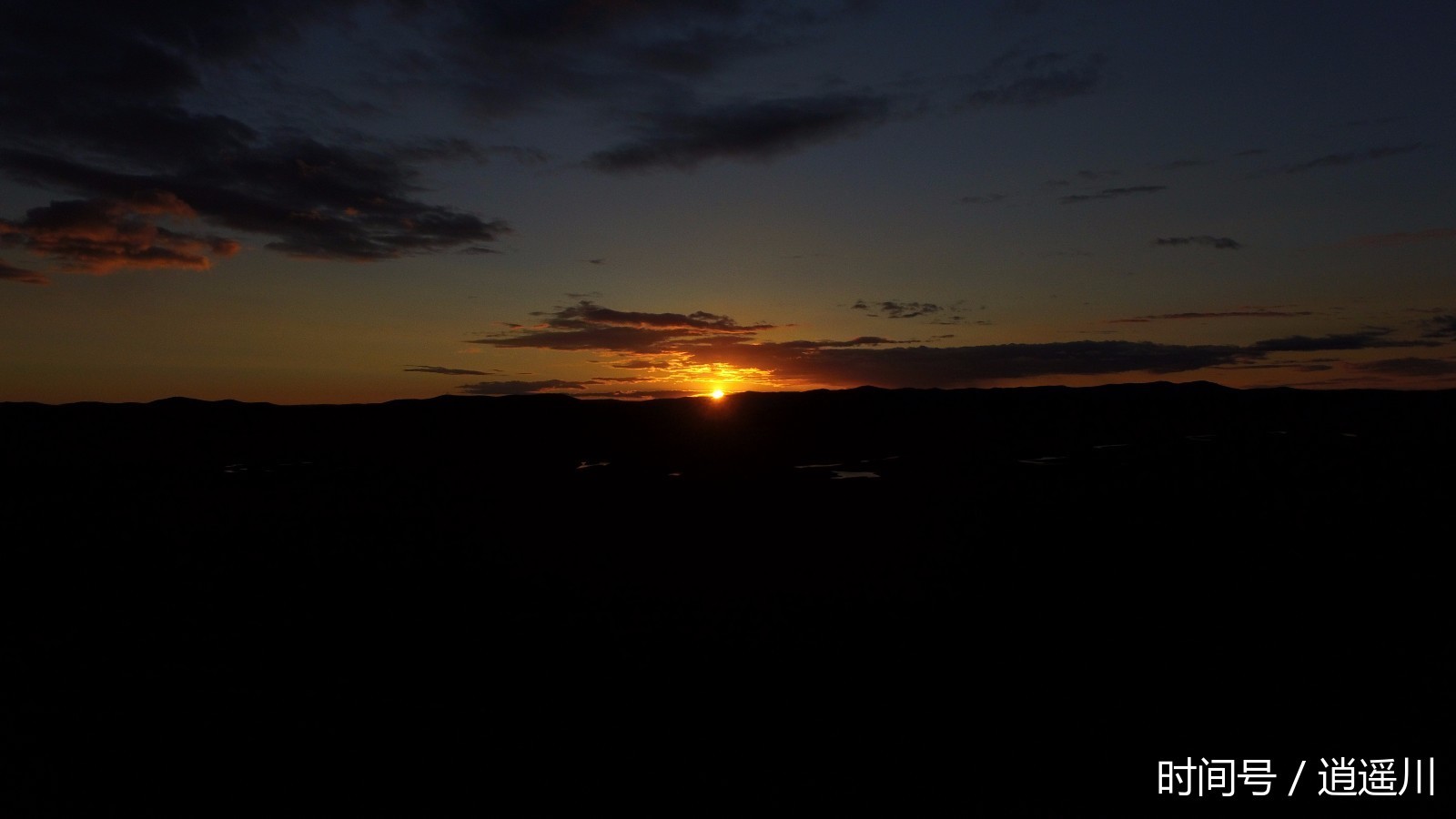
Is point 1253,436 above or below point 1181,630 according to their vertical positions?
above

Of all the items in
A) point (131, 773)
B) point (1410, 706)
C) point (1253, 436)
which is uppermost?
point (1253, 436)

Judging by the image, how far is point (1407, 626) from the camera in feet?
31.9

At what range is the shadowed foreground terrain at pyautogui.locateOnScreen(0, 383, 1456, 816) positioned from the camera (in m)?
6.75

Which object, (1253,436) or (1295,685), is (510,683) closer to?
(1295,685)

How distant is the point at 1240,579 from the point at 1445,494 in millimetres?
11947

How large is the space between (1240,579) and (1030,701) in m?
6.03

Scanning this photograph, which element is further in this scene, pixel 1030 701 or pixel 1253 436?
pixel 1253 436

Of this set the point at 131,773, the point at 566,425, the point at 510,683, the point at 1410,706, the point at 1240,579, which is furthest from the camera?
the point at 566,425

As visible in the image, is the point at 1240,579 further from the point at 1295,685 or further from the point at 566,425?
the point at 566,425

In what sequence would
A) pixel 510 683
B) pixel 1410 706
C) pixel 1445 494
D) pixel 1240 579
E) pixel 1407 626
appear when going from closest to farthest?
pixel 1410 706, pixel 510 683, pixel 1407 626, pixel 1240 579, pixel 1445 494

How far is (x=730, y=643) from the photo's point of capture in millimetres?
9859

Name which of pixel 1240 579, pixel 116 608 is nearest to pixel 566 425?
pixel 116 608

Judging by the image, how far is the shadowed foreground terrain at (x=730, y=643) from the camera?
6.75m

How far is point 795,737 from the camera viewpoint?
24.1ft
